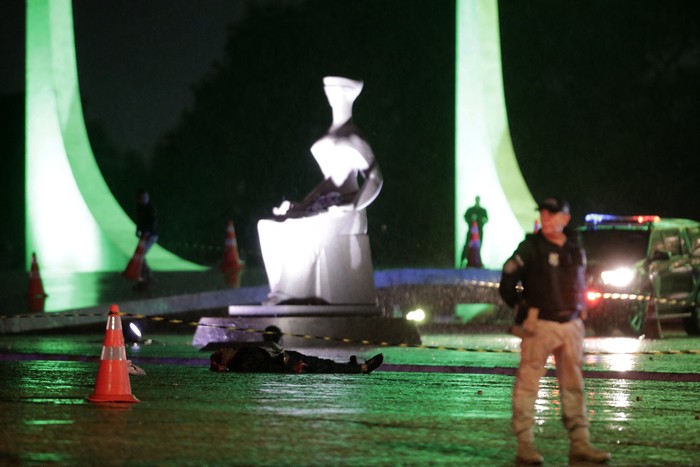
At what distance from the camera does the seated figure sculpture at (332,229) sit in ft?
72.2

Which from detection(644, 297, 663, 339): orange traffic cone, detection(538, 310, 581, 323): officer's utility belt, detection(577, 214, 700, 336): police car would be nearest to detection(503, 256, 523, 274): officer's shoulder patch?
detection(538, 310, 581, 323): officer's utility belt

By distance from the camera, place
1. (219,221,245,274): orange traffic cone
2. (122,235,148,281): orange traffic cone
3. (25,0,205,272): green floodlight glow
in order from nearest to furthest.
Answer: (122,235,148,281): orange traffic cone, (219,221,245,274): orange traffic cone, (25,0,205,272): green floodlight glow

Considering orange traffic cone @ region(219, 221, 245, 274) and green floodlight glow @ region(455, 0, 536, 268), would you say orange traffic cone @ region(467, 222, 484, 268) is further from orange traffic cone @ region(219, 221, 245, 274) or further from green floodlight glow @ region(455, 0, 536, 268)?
orange traffic cone @ region(219, 221, 245, 274)

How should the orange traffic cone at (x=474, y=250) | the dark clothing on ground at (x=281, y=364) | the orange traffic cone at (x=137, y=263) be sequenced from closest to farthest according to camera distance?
the dark clothing on ground at (x=281, y=364)
the orange traffic cone at (x=137, y=263)
the orange traffic cone at (x=474, y=250)

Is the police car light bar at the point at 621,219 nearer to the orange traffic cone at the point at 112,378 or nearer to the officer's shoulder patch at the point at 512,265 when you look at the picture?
the orange traffic cone at the point at 112,378

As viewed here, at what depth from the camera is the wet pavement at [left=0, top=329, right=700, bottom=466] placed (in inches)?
409

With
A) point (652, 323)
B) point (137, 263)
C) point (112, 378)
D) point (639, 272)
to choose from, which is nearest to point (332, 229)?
point (639, 272)

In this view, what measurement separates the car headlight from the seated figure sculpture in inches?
156

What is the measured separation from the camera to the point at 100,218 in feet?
105

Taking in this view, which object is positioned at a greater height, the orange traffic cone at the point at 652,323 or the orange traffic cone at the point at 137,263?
the orange traffic cone at the point at 137,263

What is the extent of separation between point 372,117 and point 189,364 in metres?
32.2

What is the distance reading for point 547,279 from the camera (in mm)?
10484

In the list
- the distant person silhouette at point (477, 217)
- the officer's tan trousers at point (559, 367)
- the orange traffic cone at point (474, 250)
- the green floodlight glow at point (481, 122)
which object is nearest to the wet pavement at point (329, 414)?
the officer's tan trousers at point (559, 367)

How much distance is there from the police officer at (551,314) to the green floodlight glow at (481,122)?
898 inches
